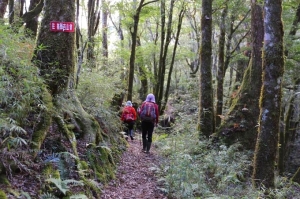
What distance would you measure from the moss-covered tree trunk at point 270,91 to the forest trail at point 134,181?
2.48 meters

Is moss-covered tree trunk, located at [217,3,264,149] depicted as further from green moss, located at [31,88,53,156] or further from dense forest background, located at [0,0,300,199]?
green moss, located at [31,88,53,156]

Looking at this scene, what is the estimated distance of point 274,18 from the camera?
264 inches

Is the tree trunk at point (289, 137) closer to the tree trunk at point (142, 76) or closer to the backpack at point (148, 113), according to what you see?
the backpack at point (148, 113)

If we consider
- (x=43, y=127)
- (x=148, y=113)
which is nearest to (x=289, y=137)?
(x=148, y=113)

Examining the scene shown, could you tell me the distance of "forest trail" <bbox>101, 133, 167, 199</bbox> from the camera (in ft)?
20.4

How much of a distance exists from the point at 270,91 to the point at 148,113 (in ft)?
15.1

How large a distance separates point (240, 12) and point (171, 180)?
12.5 metres

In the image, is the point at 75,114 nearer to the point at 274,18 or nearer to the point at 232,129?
the point at 274,18

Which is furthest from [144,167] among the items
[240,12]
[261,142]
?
[240,12]

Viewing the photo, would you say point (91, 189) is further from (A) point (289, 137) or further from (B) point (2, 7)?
(A) point (289, 137)

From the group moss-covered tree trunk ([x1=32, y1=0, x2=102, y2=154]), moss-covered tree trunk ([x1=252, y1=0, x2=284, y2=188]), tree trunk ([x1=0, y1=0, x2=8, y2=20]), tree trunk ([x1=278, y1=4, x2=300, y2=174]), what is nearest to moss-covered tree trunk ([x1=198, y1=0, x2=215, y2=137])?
tree trunk ([x1=278, y1=4, x2=300, y2=174])

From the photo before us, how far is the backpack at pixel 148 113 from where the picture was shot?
10.4 m

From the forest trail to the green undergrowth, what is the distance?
30 centimetres

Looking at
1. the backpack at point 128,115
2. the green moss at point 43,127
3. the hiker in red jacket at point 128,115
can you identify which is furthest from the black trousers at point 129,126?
the green moss at point 43,127
